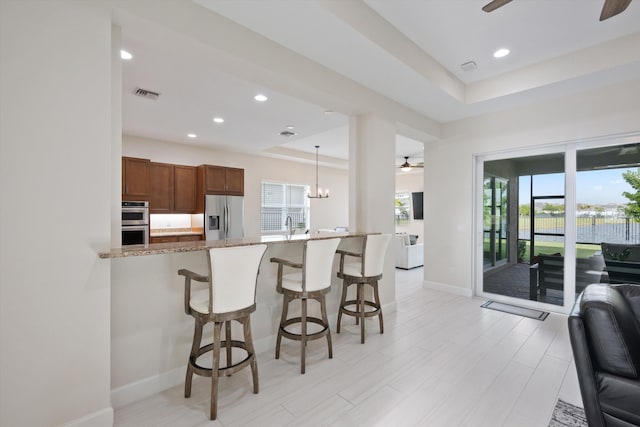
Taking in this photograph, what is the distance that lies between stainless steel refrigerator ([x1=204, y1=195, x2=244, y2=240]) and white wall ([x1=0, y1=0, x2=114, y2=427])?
450cm

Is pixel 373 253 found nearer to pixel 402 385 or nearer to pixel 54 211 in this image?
pixel 402 385

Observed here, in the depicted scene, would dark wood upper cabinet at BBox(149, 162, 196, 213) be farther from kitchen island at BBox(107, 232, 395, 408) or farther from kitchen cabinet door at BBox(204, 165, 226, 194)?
kitchen island at BBox(107, 232, 395, 408)

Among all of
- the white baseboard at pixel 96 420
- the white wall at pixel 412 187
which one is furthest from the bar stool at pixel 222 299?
the white wall at pixel 412 187

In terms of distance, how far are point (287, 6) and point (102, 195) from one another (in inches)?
72.3

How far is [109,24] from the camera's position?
180 centimetres

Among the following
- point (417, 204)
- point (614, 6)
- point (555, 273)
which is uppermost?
point (614, 6)

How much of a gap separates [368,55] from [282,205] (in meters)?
5.71

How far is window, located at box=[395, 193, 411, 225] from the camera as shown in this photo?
32.8 ft

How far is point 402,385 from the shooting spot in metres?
2.27

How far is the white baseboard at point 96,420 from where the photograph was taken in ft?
5.50

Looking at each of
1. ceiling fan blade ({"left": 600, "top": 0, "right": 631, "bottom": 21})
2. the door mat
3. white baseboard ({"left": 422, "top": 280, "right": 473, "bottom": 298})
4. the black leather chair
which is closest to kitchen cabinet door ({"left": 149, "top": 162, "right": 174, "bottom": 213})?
white baseboard ({"left": 422, "top": 280, "right": 473, "bottom": 298})

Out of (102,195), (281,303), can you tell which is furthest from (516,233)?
(102,195)

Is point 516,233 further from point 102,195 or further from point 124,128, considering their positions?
point 124,128

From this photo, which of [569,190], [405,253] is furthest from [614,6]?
[405,253]
